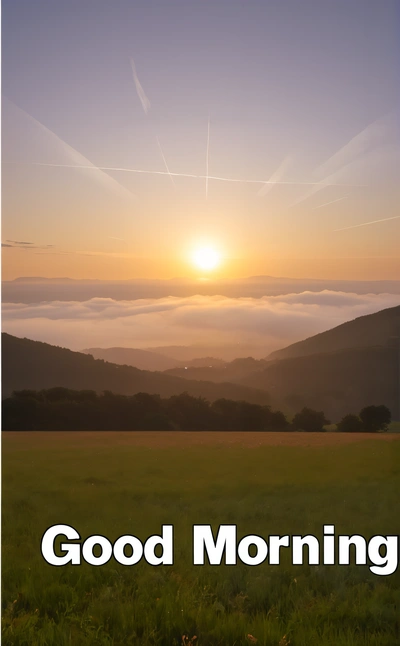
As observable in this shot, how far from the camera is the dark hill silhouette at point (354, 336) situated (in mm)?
3408

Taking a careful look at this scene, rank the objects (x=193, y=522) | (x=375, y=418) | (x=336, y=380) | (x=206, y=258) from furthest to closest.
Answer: (x=336, y=380) → (x=375, y=418) → (x=206, y=258) → (x=193, y=522)

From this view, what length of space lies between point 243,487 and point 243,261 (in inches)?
59.0

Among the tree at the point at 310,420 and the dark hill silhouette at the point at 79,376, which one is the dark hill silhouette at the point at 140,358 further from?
the tree at the point at 310,420

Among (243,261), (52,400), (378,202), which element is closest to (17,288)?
(52,400)

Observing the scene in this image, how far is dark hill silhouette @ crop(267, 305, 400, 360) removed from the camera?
341 centimetres

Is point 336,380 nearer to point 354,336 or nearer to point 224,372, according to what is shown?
point 354,336

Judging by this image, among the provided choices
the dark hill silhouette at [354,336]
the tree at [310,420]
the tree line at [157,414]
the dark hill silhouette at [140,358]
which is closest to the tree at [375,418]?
the tree line at [157,414]

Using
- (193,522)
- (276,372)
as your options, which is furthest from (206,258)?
(193,522)

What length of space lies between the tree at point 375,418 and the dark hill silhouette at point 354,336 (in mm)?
466

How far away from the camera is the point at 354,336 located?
3471 mm

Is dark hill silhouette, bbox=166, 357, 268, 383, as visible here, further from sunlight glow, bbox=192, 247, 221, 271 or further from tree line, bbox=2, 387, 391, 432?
sunlight glow, bbox=192, 247, 221, 271

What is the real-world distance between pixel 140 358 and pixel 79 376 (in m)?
0.46

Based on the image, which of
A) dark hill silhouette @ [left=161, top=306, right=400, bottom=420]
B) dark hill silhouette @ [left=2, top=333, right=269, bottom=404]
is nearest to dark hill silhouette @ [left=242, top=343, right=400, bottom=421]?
dark hill silhouette @ [left=161, top=306, right=400, bottom=420]

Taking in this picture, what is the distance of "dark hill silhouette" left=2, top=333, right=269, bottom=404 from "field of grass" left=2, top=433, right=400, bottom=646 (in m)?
0.32
